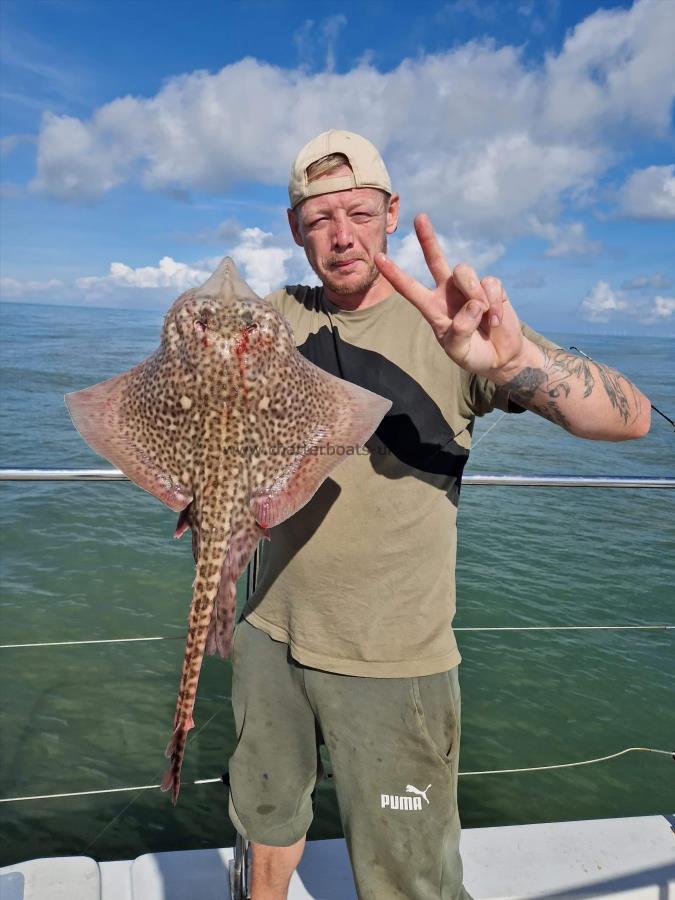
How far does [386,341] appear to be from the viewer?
2.22 meters

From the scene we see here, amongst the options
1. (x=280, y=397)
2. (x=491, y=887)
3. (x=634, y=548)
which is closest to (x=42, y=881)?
(x=491, y=887)

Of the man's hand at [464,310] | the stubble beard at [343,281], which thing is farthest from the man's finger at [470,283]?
the stubble beard at [343,281]

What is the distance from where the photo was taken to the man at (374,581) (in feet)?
6.88

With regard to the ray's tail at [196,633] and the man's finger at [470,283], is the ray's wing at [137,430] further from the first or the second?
the man's finger at [470,283]

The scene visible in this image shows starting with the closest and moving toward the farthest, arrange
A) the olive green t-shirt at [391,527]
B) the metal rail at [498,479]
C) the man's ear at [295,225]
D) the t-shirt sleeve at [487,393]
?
the t-shirt sleeve at [487,393], the olive green t-shirt at [391,527], the man's ear at [295,225], the metal rail at [498,479]

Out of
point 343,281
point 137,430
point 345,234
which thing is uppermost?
point 345,234

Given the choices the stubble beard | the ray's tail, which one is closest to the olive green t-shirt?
the stubble beard

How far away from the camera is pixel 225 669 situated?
7.29 m

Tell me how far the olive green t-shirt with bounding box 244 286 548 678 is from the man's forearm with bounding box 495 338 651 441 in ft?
0.58

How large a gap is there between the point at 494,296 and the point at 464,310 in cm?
11

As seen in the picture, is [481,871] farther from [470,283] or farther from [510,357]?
[470,283]

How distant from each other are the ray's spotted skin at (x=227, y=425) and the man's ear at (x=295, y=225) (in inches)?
22.7

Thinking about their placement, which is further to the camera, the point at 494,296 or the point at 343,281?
the point at 343,281

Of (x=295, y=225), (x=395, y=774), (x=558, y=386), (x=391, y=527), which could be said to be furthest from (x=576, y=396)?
(x=395, y=774)
